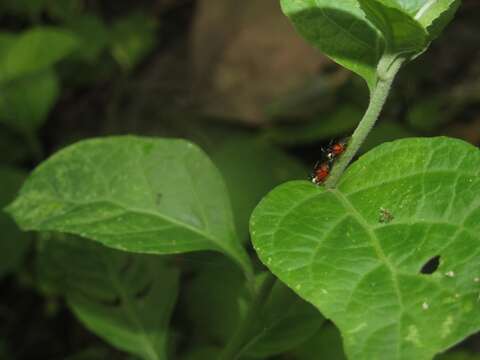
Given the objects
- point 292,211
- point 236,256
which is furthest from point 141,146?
point 292,211

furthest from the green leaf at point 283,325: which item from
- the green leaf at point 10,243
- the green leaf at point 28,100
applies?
the green leaf at point 28,100

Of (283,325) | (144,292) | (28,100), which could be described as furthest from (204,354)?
(28,100)

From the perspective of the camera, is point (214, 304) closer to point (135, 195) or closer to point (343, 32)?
point (135, 195)

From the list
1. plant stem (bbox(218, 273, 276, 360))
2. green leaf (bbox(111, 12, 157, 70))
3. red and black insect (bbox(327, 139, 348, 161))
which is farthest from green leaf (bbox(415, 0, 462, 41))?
green leaf (bbox(111, 12, 157, 70))

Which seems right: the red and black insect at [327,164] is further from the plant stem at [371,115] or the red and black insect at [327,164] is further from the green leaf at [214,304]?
the green leaf at [214,304]

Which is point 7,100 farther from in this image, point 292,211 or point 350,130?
point 292,211

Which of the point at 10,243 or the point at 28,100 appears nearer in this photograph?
the point at 10,243
